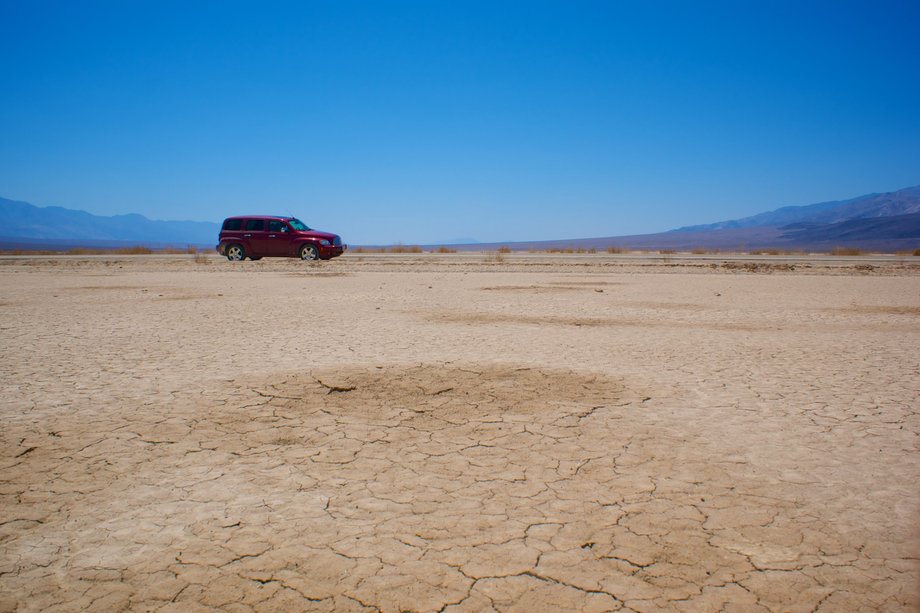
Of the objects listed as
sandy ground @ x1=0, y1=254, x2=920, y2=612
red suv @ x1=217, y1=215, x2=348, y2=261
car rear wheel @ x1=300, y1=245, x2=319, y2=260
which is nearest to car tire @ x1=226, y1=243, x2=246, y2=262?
red suv @ x1=217, y1=215, x2=348, y2=261

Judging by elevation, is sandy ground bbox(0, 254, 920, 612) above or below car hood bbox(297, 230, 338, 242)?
below

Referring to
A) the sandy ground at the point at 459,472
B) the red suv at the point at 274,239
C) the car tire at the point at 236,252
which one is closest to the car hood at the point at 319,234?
the red suv at the point at 274,239

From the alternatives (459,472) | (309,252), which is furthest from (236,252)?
(459,472)

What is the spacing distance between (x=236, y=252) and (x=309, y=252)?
330 cm

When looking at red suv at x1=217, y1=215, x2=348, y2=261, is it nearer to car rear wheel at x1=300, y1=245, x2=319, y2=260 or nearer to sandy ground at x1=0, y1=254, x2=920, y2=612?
car rear wheel at x1=300, y1=245, x2=319, y2=260

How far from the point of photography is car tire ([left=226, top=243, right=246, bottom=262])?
23.2 m

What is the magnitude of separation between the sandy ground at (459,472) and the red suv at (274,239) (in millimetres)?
15865

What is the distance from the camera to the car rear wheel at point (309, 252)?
2262 cm

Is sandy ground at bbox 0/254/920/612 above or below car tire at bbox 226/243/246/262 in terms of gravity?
below

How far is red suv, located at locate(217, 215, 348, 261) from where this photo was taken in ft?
73.7

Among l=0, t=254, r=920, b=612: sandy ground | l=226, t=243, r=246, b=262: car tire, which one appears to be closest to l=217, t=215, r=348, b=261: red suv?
l=226, t=243, r=246, b=262: car tire

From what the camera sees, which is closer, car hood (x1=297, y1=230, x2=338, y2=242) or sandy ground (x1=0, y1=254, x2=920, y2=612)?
sandy ground (x1=0, y1=254, x2=920, y2=612)

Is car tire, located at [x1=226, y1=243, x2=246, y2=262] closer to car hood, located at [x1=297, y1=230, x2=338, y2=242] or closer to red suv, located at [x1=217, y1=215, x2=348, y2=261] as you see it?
red suv, located at [x1=217, y1=215, x2=348, y2=261]

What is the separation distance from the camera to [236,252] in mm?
23281
